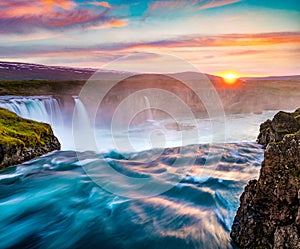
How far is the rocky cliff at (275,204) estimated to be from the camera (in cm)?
533

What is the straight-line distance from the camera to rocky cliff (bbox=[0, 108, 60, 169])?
14711 mm

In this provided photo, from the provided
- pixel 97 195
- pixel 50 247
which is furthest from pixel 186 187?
pixel 50 247

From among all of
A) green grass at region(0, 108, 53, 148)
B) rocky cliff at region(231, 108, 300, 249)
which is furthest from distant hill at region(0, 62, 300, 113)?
rocky cliff at region(231, 108, 300, 249)

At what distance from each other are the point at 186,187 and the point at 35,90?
130 ft

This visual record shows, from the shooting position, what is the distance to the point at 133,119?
4331cm

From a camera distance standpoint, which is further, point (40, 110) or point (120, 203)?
point (40, 110)

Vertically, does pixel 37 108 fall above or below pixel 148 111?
above

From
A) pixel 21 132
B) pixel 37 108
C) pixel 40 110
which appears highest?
pixel 37 108

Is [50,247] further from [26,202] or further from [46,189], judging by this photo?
[46,189]

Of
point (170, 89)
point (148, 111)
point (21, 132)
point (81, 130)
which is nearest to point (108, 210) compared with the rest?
point (21, 132)

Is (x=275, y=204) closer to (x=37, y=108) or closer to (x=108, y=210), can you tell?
(x=108, y=210)

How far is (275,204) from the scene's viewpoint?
5746mm

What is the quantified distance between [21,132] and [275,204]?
1651 centimetres

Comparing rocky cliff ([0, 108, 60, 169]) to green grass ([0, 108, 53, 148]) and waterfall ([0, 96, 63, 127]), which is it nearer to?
green grass ([0, 108, 53, 148])
